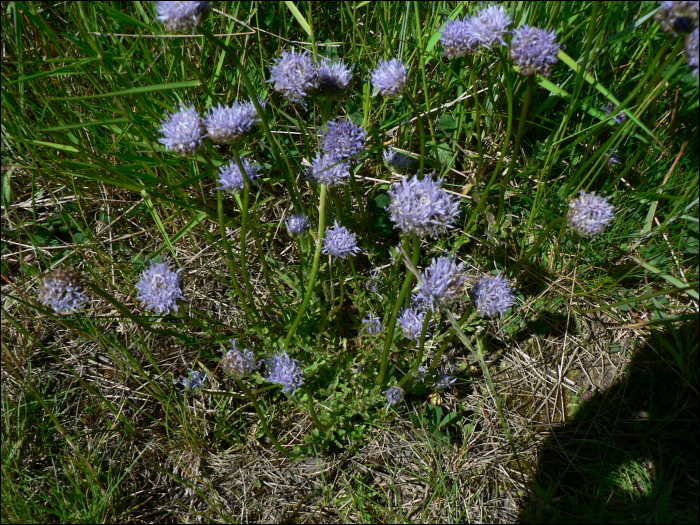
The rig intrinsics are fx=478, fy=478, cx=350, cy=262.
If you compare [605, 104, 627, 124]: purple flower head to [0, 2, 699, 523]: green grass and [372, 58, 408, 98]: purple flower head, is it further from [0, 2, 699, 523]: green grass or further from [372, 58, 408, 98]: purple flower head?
[372, 58, 408, 98]: purple flower head

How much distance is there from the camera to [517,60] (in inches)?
66.0

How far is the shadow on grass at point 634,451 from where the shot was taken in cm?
194

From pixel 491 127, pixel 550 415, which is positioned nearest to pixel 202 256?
pixel 491 127

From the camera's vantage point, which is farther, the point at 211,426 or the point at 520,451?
the point at 211,426

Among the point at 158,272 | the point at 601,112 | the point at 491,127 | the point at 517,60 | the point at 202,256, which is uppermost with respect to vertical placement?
the point at 517,60

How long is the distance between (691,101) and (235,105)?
1.92 m

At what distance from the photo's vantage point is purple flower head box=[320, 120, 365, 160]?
1836 millimetres

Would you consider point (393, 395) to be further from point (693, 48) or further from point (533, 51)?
point (693, 48)

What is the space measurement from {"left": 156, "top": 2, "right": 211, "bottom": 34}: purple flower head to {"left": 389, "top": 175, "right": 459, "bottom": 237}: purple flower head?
801 millimetres

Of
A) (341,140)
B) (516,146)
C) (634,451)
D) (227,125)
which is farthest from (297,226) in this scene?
(634,451)

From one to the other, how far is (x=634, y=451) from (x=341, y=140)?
5.93 feet

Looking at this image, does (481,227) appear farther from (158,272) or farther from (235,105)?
(158,272)

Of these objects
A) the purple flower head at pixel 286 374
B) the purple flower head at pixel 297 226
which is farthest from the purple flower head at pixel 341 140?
the purple flower head at pixel 286 374

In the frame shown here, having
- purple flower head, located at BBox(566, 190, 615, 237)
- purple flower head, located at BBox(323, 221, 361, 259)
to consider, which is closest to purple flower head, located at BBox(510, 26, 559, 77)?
purple flower head, located at BBox(566, 190, 615, 237)
